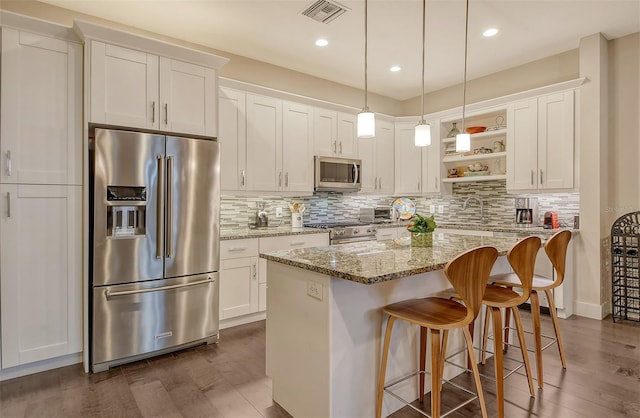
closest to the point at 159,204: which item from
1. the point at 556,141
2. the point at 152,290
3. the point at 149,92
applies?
the point at 152,290

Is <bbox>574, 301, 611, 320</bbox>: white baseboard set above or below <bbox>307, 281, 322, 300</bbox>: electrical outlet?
below

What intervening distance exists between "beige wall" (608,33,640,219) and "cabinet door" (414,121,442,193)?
1.96 metres

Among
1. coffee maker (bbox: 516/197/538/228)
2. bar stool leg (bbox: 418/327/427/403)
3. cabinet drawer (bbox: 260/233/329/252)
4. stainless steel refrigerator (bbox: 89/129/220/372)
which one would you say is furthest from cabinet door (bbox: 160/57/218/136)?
coffee maker (bbox: 516/197/538/228)

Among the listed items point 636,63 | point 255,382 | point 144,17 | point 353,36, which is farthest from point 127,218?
point 636,63

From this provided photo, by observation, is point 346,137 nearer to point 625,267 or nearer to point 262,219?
point 262,219

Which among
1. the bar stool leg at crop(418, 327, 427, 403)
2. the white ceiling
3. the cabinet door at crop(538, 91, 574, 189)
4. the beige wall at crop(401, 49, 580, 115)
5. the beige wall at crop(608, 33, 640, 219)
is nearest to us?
the bar stool leg at crop(418, 327, 427, 403)

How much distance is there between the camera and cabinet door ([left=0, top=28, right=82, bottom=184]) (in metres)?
2.51

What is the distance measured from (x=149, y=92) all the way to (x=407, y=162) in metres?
3.68

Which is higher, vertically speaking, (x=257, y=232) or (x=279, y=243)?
(x=257, y=232)

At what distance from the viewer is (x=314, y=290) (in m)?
1.89

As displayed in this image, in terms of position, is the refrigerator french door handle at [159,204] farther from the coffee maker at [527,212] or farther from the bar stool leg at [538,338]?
the coffee maker at [527,212]

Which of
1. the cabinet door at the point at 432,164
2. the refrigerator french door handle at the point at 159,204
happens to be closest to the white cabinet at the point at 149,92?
the refrigerator french door handle at the point at 159,204

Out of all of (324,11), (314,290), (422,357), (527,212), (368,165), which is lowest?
(422,357)

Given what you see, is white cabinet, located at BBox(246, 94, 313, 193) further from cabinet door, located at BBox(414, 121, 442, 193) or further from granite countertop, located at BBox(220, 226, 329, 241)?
cabinet door, located at BBox(414, 121, 442, 193)
